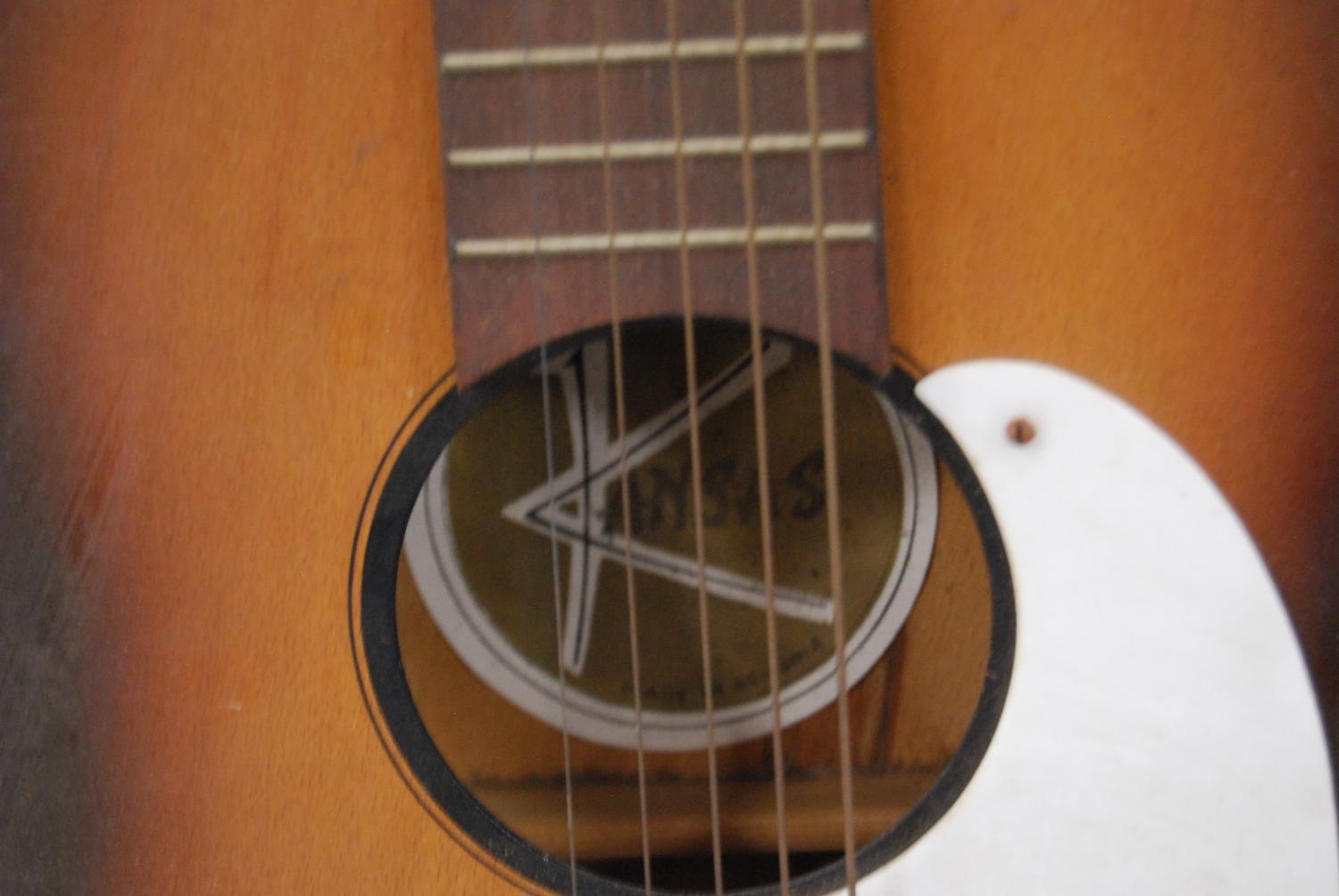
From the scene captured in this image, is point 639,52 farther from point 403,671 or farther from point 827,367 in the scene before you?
point 403,671

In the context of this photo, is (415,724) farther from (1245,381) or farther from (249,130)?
(1245,381)

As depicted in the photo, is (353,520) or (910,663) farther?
(910,663)

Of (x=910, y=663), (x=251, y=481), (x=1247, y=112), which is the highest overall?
(x=1247, y=112)

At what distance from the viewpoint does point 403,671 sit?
0.46 meters

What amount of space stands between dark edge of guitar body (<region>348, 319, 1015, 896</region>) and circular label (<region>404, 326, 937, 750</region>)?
12cm

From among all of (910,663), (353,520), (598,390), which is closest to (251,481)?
(353,520)

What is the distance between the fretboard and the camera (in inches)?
16.9

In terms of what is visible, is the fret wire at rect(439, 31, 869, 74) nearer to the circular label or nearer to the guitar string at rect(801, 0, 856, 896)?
the guitar string at rect(801, 0, 856, 896)

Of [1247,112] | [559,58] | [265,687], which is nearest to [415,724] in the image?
[265,687]

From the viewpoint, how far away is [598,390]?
59 cm

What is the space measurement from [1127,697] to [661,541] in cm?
25

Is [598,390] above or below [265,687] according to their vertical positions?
above

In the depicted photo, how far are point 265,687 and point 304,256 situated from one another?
0.18m

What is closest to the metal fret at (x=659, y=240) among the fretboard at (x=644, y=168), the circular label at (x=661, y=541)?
the fretboard at (x=644, y=168)
